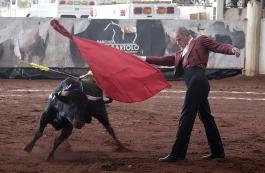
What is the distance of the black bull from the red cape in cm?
39

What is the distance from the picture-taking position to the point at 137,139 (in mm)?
10664

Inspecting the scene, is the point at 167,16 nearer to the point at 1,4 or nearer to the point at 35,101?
the point at 35,101

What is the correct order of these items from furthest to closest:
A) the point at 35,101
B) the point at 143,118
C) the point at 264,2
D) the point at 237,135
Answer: the point at 264,2
the point at 35,101
the point at 143,118
the point at 237,135

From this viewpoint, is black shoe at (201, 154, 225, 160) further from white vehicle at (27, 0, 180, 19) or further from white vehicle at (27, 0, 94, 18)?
white vehicle at (27, 0, 94, 18)

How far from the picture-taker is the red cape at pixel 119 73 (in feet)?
27.5

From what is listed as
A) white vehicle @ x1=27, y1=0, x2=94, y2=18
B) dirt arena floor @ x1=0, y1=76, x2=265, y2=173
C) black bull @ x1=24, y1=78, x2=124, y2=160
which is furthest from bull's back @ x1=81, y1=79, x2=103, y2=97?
white vehicle @ x1=27, y1=0, x2=94, y2=18

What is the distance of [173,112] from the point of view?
14.5 meters

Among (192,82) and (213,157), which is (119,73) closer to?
(192,82)

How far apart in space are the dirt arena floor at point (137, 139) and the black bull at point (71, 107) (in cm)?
42

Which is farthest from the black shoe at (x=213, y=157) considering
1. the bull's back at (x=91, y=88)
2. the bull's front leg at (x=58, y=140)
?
the bull's front leg at (x=58, y=140)

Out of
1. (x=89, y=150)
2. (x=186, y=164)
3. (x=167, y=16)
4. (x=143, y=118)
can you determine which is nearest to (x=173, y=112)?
(x=143, y=118)

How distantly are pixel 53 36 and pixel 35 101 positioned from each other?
743cm

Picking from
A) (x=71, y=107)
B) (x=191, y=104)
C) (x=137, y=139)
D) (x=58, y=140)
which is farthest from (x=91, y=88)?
(x=137, y=139)

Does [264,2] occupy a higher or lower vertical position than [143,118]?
higher
